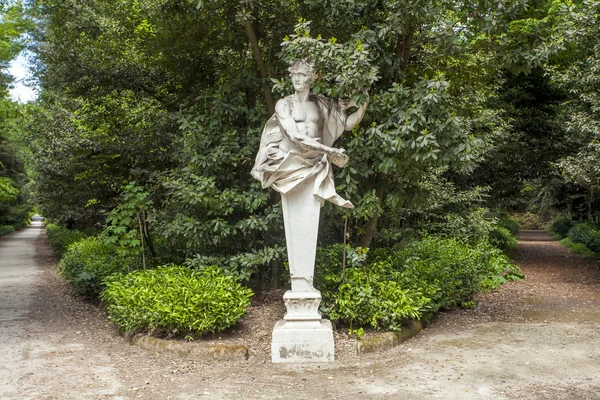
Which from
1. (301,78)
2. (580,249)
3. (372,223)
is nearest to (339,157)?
(301,78)

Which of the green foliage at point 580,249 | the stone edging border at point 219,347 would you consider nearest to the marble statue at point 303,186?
the stone edging border at point 219,347

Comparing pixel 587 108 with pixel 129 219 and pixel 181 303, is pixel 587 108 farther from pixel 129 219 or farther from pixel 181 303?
pixel 181 303

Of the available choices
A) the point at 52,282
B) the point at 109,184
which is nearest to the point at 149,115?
the point at 109,184

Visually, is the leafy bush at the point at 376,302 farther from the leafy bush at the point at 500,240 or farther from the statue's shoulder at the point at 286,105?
the leafy bush at the point at 500,240

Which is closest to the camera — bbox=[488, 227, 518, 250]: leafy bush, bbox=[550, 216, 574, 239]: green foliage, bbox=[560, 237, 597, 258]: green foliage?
bbox=[488, 227, 518, 250]: leafy bush

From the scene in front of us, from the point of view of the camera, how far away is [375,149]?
20.2 ft

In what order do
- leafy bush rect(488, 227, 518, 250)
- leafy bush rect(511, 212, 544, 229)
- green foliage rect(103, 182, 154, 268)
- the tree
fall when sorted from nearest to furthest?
green foliage rect(103, 182, 154, 268) < the tree < leafy bush rect(488, 227, 518, 250) < leafy bush rect(511, 212, 544, 229)

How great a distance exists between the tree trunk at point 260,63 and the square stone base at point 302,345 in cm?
317

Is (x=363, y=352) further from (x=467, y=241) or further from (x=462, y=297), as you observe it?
(x=467, y=241)

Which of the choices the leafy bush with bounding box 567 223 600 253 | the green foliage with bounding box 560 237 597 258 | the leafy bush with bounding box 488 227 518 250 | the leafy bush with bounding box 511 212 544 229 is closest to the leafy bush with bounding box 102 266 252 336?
the leafy bush with bounding box 488 227 518 250

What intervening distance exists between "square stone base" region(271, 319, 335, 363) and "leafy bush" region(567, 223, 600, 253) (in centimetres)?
1422

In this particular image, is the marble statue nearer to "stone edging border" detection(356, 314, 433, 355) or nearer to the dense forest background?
the dense forest background

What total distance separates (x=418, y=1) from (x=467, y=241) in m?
7.77

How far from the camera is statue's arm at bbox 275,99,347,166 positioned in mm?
5410
